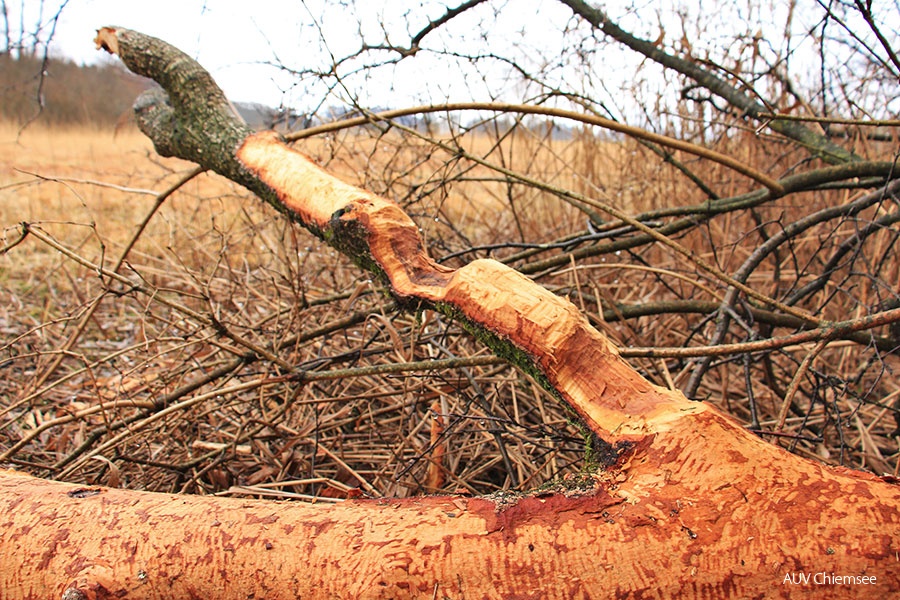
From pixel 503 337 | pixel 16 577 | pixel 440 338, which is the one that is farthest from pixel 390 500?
pixel 440 338

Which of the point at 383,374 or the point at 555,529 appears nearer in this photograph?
the point at 555,529

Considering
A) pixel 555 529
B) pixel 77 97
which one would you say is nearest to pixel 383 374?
pixel 555 529

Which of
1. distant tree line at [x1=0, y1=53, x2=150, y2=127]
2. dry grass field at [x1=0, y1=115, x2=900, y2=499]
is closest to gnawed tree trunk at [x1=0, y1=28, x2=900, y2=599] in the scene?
dry grass field at [x1=0, y1=115, x2=900, y2=499]

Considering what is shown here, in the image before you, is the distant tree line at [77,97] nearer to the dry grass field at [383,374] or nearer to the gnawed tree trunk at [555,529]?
the dry grass field at [383,374]

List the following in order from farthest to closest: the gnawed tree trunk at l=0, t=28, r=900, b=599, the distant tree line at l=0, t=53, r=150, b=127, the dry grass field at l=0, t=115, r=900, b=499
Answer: the distant tree line at l=0, t=53, r=150, b=127 → the dry grass field at l=0, t=115, r=900, b=499 → the gnawed tree trunk at l=0, t=28, r=900, b=599

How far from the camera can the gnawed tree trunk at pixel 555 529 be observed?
835 millimetres

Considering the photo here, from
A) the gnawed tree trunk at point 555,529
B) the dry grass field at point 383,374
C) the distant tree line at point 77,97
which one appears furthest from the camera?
the distant tree line at point 77,97

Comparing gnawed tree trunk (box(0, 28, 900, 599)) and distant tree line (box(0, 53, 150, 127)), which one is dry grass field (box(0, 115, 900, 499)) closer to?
gnawed tree trunk (box(0, 28, 900, 599))

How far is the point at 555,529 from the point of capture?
88cm

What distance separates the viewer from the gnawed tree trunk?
0.83 m

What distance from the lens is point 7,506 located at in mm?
1032

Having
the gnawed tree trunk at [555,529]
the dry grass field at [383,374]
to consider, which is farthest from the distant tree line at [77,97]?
the gnawed tree trunk at [555,529]

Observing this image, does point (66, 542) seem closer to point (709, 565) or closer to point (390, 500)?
point (390, 500)

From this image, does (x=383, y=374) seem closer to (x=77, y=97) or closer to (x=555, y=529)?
(x=555, y=529)
